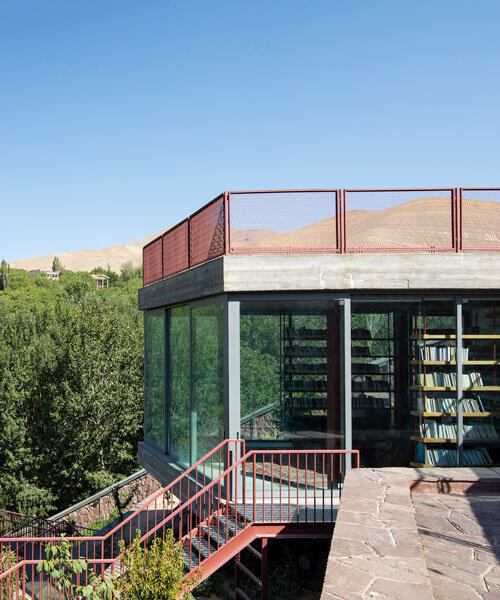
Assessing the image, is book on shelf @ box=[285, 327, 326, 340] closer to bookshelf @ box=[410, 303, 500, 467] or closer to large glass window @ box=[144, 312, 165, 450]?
bookshelf @ box=[410, 303, 500, 467]

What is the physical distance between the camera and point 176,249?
43.2 ft

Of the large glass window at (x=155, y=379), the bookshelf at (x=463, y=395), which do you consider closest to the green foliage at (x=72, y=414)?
the large glass window at (x=155, y=379)

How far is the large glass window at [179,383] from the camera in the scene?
12195mm

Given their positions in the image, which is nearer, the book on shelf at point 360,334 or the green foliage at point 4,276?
the book on shelf at point 360,334

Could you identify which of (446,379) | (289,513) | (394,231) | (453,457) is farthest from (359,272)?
(289,513)

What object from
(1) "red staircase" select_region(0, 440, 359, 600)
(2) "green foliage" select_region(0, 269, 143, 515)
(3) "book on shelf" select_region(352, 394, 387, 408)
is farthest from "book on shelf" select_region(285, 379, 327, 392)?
(2) "green foliage" select_region(0, 269, 143, 515)

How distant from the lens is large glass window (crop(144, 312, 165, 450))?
1388cm

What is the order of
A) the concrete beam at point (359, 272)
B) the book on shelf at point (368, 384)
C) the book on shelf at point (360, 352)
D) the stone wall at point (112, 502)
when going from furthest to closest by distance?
the stone wall at point (112, 502) < the book on shelf at point (360, 352) < the book on shelf at point (368, 384) < the concrete beam at point (359, 272)

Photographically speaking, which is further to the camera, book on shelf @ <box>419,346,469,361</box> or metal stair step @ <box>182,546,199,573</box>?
book on shelf @ <box>419,346,469,361</box>

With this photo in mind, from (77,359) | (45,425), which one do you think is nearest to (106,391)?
(77,359)

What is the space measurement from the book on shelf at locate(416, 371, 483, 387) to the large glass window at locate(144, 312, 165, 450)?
210 inches

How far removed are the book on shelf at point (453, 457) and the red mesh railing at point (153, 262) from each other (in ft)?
21.7

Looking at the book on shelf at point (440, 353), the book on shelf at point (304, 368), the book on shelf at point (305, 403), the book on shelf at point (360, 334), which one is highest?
the book on shelf at point (360, 334)

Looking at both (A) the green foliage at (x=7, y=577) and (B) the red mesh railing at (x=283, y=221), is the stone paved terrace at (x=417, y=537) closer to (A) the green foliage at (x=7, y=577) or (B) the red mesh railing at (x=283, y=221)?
(B) the red mesh railing at (x=283, y=221)
